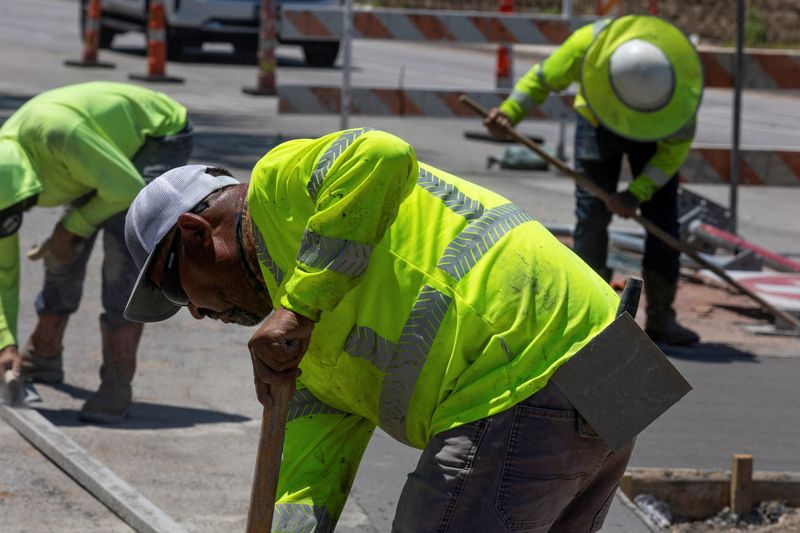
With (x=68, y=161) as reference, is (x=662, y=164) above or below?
below

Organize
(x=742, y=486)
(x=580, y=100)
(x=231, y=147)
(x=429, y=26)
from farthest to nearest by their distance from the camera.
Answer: (x=231, y=147)
(x=429, y=26)
(x=580, y=100)
(x=742, y=486)

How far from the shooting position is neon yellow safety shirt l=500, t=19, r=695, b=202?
700 cm

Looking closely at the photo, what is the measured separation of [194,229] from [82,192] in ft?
9.37

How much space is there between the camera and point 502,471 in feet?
8.74

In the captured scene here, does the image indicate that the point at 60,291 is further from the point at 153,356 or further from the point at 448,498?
the point at 448,498

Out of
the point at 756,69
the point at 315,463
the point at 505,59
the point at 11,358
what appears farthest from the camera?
the point at 505,59

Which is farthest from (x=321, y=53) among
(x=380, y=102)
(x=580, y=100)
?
(x=580, y=100)

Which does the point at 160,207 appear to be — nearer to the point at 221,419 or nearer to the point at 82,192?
the point at 82,192

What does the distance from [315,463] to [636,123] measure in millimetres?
4463

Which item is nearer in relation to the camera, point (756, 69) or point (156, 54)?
point (756, 69)

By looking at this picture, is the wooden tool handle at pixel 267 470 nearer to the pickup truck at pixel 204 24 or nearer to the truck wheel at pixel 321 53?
the pickup truck at pixel 204 24

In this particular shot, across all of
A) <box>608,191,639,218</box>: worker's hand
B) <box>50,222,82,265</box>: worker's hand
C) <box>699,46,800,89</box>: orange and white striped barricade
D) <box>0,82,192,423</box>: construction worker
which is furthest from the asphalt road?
<box>699,46,800,89</box>: orange and white striped barricade

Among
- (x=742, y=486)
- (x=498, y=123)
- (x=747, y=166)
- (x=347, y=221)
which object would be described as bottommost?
(x=742, y=486)

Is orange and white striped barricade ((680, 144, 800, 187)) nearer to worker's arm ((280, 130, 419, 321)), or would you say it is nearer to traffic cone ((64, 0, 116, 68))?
worker's arm ((280, 130, 419, 321))
